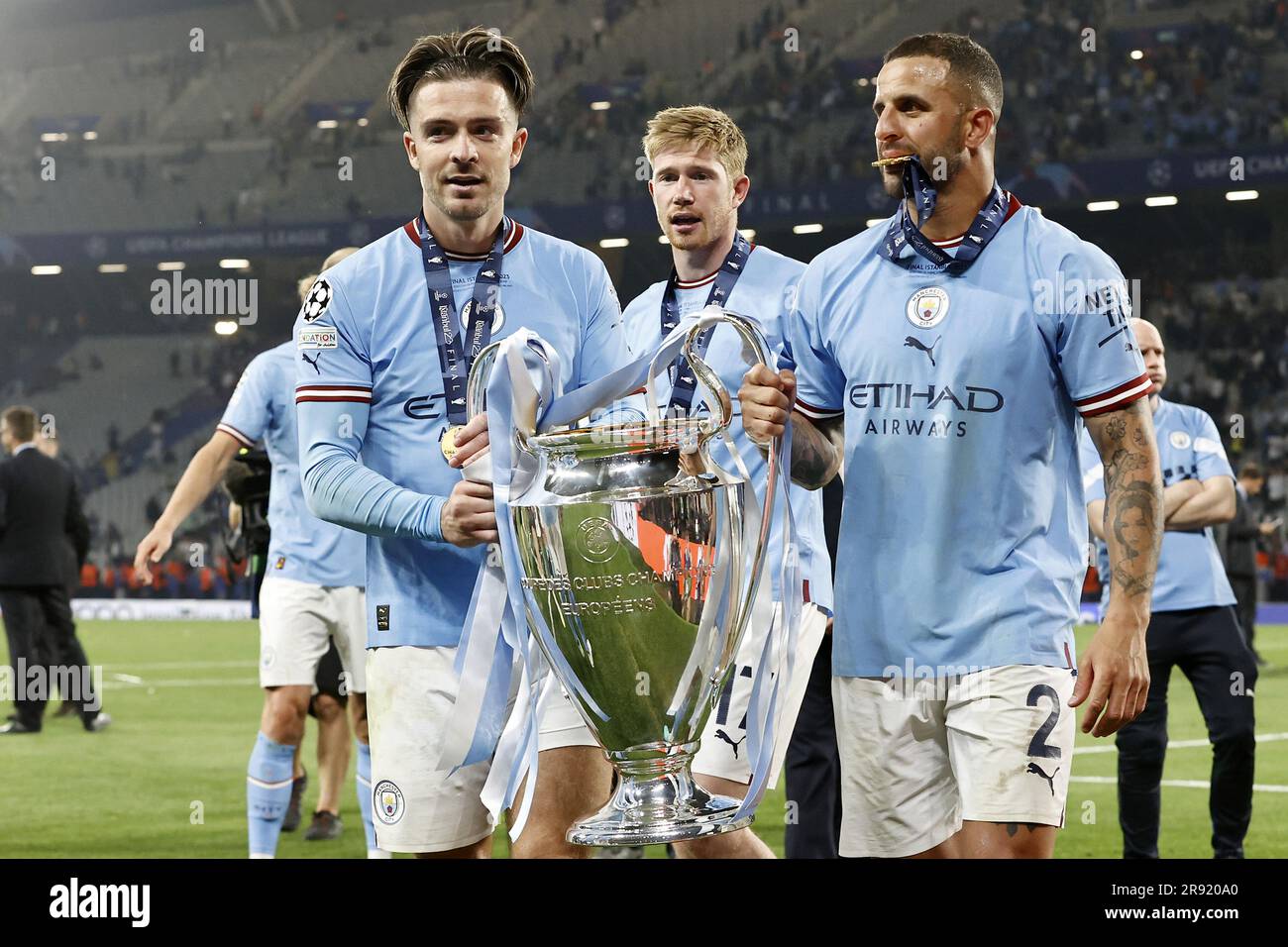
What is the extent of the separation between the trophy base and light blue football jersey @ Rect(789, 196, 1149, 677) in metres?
0.64

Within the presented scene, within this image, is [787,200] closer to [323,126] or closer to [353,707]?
[323,126]

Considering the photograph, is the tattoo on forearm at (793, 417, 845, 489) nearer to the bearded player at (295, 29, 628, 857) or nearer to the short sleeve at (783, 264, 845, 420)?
the short sleeve at (783, 264, 845, 420)

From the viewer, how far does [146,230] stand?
2261 centimetres

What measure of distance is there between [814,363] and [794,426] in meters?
0.14

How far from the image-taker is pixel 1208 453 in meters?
4.84

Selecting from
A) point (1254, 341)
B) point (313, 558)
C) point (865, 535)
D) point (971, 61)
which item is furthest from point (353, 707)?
point (1254, 341)

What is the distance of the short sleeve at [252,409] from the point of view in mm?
4875

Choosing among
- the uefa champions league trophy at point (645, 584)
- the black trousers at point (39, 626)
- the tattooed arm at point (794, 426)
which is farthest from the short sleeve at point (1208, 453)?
the black trousers at point (39, 626)

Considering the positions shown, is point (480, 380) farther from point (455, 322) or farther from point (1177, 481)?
point (1177, 481)

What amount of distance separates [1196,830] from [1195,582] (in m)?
1.32

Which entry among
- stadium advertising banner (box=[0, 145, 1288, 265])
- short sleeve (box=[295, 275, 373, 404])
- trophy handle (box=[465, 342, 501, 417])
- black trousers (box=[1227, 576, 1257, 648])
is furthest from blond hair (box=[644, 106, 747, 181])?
stadium advertising banner (box=[0, 145, 1288, 265])

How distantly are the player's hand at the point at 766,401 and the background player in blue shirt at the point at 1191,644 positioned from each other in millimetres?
2566

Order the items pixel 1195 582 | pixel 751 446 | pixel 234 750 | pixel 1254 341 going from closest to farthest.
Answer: pixel 751 446 → pixel 1195 582 → pixel 234 750 → pixel 1254 341
